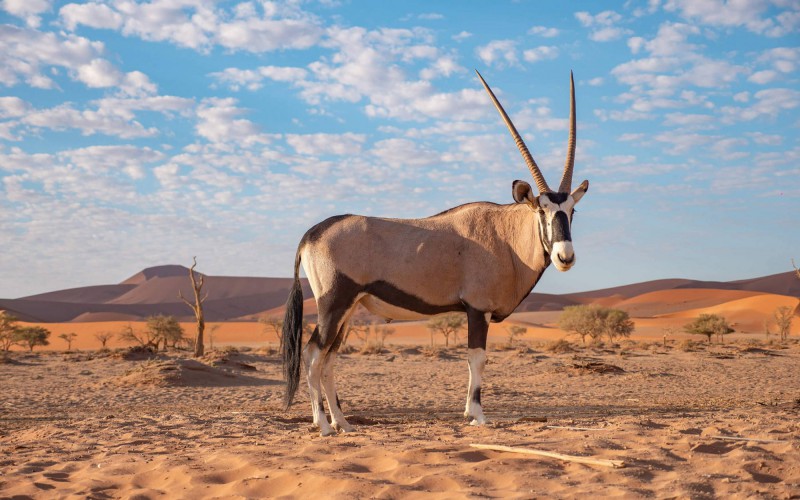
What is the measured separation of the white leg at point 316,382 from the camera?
25.2ft

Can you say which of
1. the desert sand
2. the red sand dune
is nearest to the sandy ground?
the desert sand

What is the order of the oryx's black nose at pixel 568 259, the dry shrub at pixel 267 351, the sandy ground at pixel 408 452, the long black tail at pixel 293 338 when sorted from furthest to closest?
1. the dry shrub at pixel 267 351
2. the long black tail at pixel 293 338
3. the oryx's black nose at pixel 568 259
4. the sandy ground at pixel 408 452

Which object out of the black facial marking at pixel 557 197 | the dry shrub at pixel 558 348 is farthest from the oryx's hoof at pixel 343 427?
the dry shrub at pixel 558 348

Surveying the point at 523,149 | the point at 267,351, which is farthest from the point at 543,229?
the point at 267,351

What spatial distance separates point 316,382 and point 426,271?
1.80 metres

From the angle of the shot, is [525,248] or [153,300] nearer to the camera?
[525,248]

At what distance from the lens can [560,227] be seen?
7.33 metres

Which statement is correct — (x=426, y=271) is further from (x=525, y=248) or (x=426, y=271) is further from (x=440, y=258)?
(x=525, y=248)

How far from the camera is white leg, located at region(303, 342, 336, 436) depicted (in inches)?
302

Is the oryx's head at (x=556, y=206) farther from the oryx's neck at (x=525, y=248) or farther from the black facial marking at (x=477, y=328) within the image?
the black facial marking at (x=477, y=328)

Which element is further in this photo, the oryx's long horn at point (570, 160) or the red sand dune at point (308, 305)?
the red sand dune at point (308, 305)

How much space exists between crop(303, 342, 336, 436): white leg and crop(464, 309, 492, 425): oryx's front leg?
→ 161 cm

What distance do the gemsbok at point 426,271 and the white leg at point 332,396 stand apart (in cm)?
1

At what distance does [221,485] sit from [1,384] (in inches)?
675
